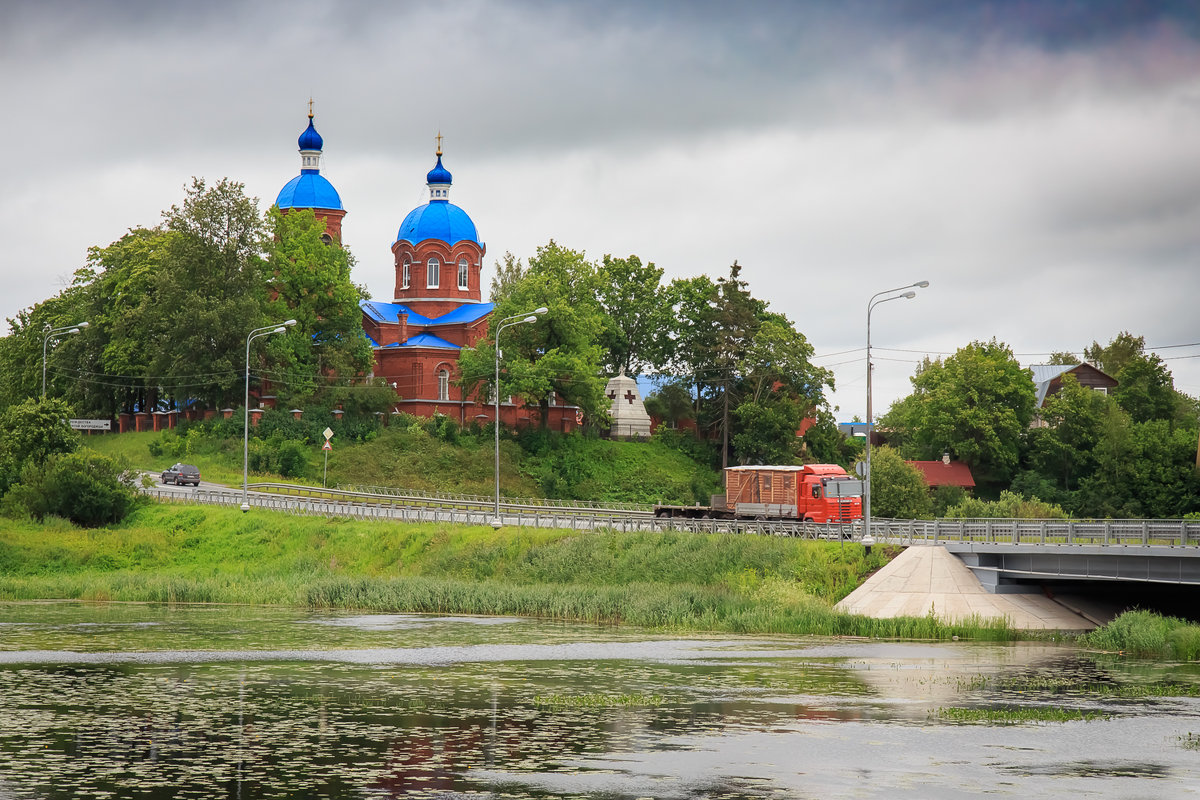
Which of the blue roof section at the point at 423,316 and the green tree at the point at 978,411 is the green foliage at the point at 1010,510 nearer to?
the green tree at the point at 978,411

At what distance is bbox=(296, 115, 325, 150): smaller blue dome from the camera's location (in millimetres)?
98500

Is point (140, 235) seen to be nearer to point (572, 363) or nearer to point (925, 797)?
point (572, 363)

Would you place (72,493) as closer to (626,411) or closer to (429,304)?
(429,304)

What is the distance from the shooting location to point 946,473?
93438 millimetres

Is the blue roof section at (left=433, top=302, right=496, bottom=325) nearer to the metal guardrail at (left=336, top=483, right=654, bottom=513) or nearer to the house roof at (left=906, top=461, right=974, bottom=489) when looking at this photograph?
the metal guardrail at (left=336, top=483, right=654, bottom=513)

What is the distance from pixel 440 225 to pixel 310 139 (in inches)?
439

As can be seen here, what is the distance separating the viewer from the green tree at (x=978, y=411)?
92.9 metres

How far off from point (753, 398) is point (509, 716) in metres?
73.5

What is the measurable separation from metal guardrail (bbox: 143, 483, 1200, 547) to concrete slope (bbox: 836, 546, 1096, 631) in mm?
1553

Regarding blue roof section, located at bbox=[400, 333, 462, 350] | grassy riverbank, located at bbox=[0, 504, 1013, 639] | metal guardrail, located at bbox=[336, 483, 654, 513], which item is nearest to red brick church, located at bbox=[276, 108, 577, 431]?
blue roof section, located at bbox=[400, 333, 462, 350]

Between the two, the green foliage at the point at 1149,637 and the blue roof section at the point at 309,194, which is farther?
the blue roof section at the point at 309,194

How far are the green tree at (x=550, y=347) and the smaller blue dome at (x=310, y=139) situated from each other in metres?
18.5

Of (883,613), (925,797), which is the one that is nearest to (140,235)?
(883,613)

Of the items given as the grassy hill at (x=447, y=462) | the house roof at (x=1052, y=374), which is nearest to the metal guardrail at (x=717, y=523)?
the grassy hill at (x=447, y=462)
